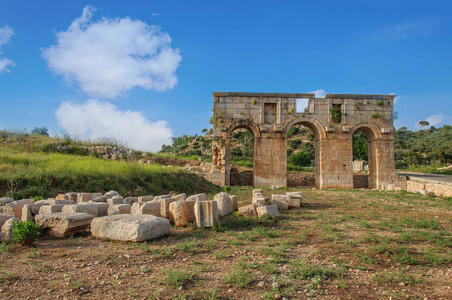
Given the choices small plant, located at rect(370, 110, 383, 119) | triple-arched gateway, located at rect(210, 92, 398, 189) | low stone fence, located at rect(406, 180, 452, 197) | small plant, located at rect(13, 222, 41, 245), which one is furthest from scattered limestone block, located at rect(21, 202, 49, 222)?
small plant, located at rect(370, 110, 383, 119)

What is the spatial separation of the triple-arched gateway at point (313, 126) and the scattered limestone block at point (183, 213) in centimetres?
1101

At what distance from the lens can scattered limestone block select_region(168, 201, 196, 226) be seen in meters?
6.10

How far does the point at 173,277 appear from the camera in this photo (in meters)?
3.37

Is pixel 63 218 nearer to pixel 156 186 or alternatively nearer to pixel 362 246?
pixel 362 246

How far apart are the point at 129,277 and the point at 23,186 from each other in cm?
777

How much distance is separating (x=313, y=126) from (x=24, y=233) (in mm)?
16404

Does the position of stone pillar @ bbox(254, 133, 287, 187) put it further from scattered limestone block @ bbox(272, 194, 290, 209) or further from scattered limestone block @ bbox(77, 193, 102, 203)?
scattered limestone block @ bbox(77, 193, 102, 203)

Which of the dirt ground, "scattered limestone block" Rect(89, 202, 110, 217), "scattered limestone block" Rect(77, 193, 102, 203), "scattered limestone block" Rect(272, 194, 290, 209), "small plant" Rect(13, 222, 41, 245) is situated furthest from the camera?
"scattered limestone block" Rect(272, 194, 290, 209)

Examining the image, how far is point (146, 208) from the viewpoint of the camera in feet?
20.7

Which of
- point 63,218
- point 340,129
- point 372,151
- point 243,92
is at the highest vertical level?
point 243,92

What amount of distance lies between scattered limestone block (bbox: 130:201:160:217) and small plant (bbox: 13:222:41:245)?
6.25ft

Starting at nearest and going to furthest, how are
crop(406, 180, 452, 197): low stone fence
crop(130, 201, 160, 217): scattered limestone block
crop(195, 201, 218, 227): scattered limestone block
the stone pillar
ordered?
crop(195, 201, 218, 227): scattered limestone block < crop(130, 201, 160, 217): scattered limestone block < crop(406, 180, 452, 197): low stone fence < the stone pillar

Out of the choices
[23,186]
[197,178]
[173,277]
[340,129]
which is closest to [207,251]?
[173,277]

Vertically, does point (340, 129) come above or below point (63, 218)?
above
